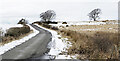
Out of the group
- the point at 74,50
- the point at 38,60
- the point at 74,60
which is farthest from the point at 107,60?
the point at 38,60

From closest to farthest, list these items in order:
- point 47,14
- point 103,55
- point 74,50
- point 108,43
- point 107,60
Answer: point 107,60 → point 103,55 → point 108,43 → point 74,50 → point 47,14

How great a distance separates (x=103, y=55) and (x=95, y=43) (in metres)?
2.02

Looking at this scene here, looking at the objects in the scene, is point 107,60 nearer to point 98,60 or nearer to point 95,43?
point 98,60

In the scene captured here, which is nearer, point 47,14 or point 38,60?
point 38,60

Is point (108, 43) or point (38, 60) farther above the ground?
point (108, 43)

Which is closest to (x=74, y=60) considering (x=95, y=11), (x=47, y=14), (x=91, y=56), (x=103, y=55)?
(x=91, y=56)

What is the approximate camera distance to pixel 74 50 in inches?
352

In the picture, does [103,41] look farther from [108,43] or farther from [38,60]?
[38,60]

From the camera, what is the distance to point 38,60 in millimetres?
7336

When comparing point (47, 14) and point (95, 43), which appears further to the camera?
point (47, 14)

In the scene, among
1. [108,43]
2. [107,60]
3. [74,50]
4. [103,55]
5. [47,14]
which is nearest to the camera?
[107,60]

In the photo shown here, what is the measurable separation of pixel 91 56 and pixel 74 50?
1835mm

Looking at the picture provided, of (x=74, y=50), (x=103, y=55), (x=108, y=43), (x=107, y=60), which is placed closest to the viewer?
(x=107, y=60)

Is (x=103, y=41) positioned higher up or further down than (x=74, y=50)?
higher up
